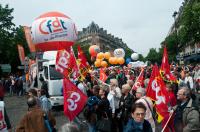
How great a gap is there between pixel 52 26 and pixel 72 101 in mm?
6507

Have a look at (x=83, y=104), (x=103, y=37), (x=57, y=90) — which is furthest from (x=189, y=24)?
(x=103, y=37)

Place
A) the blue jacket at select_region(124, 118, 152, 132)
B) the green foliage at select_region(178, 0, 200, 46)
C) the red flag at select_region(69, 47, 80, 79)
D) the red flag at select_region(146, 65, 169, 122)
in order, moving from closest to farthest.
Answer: the blue jacket at select_region(124, 118, 152, 132) → the red flag at select_region(146, 65, 169, 122) → the red flag at select_region(69, 47, 80, 79) → the green foliage at select_region(178, 0, 200, 46)

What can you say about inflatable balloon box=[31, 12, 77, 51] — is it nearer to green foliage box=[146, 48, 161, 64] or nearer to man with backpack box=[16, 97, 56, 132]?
man with backpack box=[16, 97, 56, 132]

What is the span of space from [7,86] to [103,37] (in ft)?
450

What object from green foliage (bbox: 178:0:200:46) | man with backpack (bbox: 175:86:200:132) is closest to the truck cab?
man with backpack (bbox: 175:86:200:132)

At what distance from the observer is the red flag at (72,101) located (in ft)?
30.5

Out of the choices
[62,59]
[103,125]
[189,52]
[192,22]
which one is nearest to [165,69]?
[62,59]

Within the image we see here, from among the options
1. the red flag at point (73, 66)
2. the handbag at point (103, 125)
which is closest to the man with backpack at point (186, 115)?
the handbag at point (103, 125)

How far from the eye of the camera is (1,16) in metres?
52.9

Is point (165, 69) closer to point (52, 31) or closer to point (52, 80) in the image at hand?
point (52, 31)

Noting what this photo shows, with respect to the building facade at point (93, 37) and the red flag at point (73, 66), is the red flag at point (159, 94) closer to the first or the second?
the red flag at point (73, 66)

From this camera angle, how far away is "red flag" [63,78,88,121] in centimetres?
929

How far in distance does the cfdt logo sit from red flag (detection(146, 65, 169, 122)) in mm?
6600

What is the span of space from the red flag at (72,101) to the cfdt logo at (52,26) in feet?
20.2
